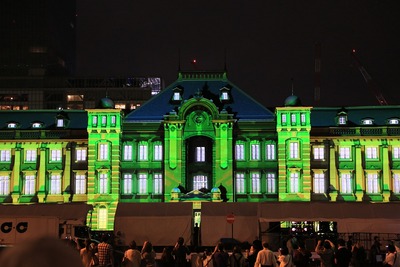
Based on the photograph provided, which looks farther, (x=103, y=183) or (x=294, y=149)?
(x=103, y=183)

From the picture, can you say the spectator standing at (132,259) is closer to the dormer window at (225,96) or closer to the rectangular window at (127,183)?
the rectangular window at (127,183)

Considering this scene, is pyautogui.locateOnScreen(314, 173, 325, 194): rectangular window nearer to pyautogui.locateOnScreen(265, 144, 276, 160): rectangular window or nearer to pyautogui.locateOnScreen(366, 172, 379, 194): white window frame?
pyautogui.locateOnScreen(366, 172, 379, 194): white window frame

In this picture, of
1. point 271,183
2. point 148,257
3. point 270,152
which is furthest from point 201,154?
point 148,257

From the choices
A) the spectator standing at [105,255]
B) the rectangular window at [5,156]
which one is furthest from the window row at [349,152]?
the spectator standing at [105,255]

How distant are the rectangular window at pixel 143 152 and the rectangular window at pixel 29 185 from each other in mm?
10931

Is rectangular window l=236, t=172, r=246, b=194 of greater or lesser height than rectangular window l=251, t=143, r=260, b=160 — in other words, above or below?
below

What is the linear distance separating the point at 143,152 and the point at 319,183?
55.6ft

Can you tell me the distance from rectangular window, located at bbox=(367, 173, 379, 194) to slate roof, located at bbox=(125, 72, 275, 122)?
10.8 m

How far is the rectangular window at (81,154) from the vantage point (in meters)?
74.8

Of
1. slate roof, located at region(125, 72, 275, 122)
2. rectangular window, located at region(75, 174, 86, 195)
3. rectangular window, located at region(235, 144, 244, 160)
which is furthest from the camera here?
rectangular window, located at region(75, 174, 86, 195)

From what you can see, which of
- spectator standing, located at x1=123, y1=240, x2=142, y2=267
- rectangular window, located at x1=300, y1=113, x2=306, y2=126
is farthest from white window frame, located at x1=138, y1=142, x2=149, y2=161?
spectator standing, located at x1=123, y1=240, x2=142, y2=267

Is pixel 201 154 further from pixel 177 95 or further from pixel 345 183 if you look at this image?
pixel 345 183

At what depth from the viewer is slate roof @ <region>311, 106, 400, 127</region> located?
247ft

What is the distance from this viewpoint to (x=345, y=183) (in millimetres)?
73062
